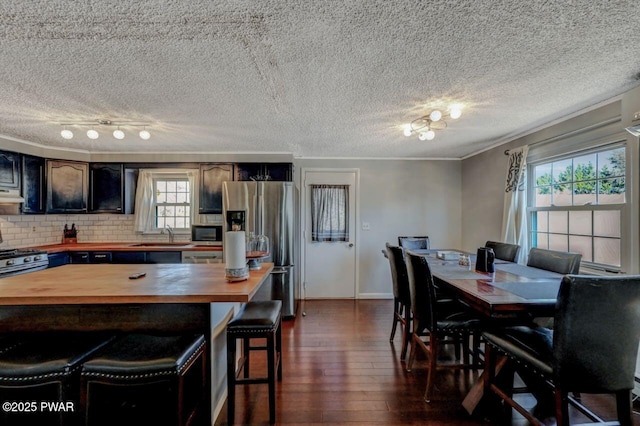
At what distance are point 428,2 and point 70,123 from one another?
333 centimetres

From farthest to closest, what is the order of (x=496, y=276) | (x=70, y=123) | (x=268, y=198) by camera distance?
1. (x=268, y=198)
2. (x=70, y=123)
3. (x=496, y=276)

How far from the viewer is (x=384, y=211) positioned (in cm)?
450

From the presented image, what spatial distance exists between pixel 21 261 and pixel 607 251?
5.64m

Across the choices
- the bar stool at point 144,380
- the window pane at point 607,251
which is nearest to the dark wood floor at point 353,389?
the bar stool at point 144,380

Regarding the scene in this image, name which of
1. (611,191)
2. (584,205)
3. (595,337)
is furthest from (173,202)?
(611,191)

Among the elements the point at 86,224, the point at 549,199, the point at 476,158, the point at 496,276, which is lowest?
the point at 496,276

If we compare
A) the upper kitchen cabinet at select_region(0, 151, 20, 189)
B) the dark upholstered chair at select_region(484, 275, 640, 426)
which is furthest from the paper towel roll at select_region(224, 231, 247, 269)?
the upper kitchen cabinet at select_region(0, 151, 20, 189)

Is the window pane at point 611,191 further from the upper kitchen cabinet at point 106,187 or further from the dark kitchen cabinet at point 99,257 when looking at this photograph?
the upper kitchen cabinet at point 106,187

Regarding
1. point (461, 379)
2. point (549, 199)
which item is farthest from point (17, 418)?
point (549, 199)

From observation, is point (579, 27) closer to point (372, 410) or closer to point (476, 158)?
point (372, 410)

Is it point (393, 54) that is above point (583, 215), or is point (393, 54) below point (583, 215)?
above

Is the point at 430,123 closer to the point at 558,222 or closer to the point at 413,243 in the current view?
the point at 558,222

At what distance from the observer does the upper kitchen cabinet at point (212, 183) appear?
Result: 4051 mm

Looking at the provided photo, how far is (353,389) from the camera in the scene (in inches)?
82.8
